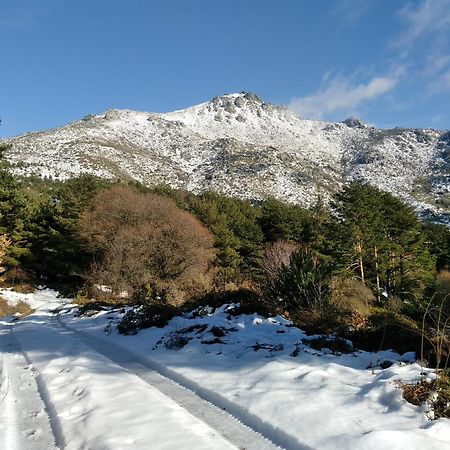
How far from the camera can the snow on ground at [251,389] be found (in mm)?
3984

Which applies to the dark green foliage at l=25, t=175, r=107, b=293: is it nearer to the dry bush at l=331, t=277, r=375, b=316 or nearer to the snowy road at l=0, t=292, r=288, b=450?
the dry bush at l=331, t=277, r=375, b=316

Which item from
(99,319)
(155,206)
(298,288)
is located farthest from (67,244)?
(298,288)

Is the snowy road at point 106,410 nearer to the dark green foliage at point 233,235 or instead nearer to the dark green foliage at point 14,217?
the dark green foliage at point 14,217

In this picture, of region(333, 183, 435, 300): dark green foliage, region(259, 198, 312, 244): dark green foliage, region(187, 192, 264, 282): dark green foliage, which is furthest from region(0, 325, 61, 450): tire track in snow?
region(259, 198, 312, 244): dark green foliage

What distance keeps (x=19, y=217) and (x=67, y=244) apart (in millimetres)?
5049

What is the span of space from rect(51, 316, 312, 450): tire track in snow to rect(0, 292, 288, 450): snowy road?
0.01 m

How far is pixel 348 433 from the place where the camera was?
12.8 ft

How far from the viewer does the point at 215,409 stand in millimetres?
4934

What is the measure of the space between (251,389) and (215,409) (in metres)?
0.56

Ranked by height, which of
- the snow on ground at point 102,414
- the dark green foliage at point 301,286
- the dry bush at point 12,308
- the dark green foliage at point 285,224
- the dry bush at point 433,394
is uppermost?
the dark green foliage at point 285,224

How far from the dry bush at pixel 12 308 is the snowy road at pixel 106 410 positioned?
1893 centimetres

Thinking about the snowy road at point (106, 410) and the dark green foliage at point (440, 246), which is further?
the dark green foliage at point (440, 246)

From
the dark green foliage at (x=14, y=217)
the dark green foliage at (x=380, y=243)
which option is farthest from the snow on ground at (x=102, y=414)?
the dark green foliage at (x=380, y=243)

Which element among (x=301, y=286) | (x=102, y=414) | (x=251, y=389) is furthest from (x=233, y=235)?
(x=102, y=414)
